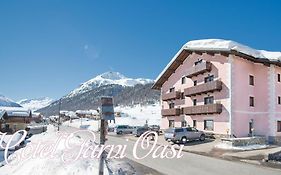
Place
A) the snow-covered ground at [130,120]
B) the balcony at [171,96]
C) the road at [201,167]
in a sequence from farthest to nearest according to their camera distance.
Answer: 1. the snow-covered ground at [130,120]
2. the balcony at [171,96]
3. the road at [201,167]

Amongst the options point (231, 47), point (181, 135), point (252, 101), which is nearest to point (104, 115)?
point (181, 135)

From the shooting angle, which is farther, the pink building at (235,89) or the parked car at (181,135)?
the pink building at (235,89)

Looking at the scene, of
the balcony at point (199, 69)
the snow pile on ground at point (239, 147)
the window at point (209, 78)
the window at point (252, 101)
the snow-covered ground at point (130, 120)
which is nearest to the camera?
the snow pile on ground at point (239, 147)

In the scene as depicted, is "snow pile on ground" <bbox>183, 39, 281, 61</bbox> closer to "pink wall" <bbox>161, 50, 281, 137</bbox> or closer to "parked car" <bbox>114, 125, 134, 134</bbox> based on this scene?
"pink wall" <bbox>161, 50, 281, 137</bbox>

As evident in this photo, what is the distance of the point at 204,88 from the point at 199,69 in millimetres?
2829

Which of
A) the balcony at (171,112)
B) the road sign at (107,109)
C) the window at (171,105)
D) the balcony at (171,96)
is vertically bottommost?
the road sign at (107,109)

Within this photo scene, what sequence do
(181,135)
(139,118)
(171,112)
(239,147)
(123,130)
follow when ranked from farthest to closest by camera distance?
(139,118), (123,130), (171,112), (181,135), (239,147)

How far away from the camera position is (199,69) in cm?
3872

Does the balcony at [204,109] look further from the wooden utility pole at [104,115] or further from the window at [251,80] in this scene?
the wooden utility pole at [104,115]

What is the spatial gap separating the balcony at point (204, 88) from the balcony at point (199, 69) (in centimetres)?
189

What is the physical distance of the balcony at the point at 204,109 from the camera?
34.9 meters

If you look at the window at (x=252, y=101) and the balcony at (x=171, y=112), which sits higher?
the window at (x=252, y=101)

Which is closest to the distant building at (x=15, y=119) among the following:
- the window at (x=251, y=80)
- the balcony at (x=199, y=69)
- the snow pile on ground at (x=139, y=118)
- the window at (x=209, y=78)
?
the snow pile on ground at (x=139, y=118)

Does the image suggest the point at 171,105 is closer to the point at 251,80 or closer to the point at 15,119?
the point at 251,80
